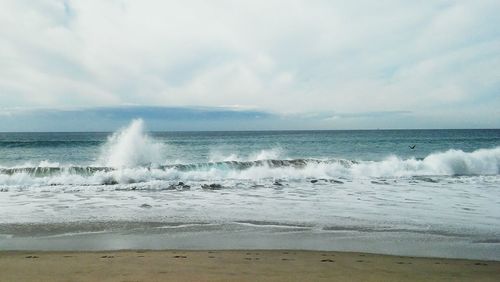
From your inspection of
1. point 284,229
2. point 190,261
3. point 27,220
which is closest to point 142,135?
point 27,220

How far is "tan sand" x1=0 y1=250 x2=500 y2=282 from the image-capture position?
5168 mm

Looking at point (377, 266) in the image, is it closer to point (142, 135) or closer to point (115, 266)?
point (115, 266)

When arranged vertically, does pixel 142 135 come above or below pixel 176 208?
above

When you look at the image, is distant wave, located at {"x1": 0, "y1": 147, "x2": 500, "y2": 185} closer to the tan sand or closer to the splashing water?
the splashing water

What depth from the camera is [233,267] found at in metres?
5.66

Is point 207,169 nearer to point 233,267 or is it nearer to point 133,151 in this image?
point 133,151

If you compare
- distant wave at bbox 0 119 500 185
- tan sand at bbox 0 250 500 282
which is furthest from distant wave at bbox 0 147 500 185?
tan sand at bbox 0 250 500 282

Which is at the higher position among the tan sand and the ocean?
the tan sand

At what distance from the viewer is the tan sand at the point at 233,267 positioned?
5168 millimetres

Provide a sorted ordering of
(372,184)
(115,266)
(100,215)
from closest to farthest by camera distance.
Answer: (115,266) < (100,215) < (372,184)

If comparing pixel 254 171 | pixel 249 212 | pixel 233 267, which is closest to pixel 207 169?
pixel 254 171

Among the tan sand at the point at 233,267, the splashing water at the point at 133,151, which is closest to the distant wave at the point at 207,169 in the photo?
the splashing water at the point at 133,151

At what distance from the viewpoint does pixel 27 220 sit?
31.6 feet

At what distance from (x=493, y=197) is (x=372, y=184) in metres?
5.20
